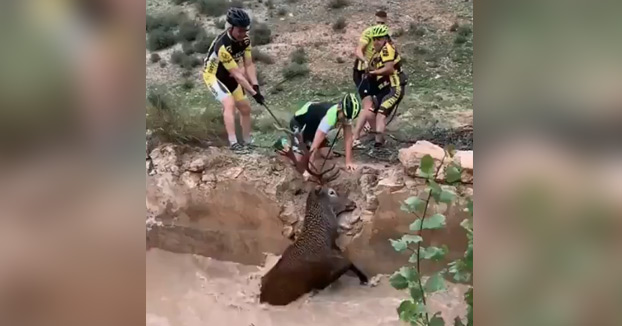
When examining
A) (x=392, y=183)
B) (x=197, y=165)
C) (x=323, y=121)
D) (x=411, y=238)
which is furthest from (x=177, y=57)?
(x=411, y=238)

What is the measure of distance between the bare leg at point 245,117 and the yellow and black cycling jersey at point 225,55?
0.26 feet

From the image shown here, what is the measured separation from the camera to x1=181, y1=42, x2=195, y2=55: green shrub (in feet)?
4.45

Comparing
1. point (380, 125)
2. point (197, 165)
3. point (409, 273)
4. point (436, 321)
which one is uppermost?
point (380, 125)

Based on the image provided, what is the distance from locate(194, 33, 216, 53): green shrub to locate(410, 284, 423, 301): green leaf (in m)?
0.76

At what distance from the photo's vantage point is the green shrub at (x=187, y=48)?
136 centimetres

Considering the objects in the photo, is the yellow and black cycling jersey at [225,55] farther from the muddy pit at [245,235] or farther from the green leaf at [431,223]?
the green leaf at [431,223]

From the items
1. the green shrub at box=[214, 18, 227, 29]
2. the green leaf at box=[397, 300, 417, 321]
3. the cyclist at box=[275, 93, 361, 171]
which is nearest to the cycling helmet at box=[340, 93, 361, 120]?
the cyclist at box=[275, 93, 361, 171]

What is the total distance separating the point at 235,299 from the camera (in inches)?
52.7

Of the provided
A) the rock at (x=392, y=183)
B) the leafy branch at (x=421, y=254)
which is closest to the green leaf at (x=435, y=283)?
the leafy branch at (x=421, y=254)

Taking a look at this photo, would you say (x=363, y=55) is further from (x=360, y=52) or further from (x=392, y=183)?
(x=392, y=183)

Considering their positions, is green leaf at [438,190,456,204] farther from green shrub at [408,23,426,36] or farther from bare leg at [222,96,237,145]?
bare leg at [222,96,237,145]

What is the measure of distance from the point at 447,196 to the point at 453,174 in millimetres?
52
